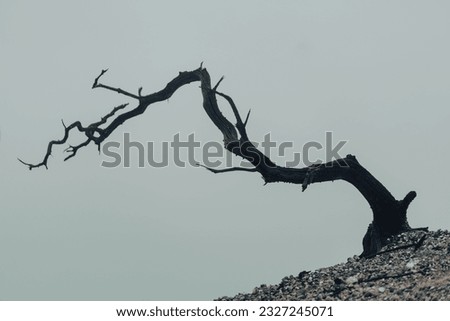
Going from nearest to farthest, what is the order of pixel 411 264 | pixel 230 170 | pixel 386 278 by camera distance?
1. pixel 386 278
2. pixel 411 264
3. pixel 230 170

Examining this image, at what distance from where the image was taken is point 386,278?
22.0m

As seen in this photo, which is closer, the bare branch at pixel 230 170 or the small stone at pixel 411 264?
the small stone at pixel 411 264

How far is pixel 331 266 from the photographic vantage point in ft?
81.8

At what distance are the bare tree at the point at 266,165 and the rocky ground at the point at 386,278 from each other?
2.52 feet

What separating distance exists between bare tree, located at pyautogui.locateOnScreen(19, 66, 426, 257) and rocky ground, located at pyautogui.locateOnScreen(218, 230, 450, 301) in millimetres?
767

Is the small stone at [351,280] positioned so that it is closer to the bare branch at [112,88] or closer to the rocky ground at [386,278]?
the rocky ground at [386,278]

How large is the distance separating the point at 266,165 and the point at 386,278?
15.1 feet

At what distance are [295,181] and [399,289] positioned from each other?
5.24 meters

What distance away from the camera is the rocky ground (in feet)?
67.6

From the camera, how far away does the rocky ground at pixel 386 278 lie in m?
20.6

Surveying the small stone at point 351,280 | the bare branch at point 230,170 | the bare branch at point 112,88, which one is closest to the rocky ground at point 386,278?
the small stone at point 351,280

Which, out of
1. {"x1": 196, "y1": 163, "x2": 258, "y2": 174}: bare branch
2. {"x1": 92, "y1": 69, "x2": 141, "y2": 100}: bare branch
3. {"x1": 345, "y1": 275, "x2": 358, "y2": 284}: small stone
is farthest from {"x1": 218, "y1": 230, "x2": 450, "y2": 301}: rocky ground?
{"x1": 92, "y1": 69, "x2": 141, "y2": 100}: bare branch

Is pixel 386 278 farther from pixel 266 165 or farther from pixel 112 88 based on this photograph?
pixel 112 88

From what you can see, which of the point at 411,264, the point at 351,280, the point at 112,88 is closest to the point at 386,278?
the point at 351,280
